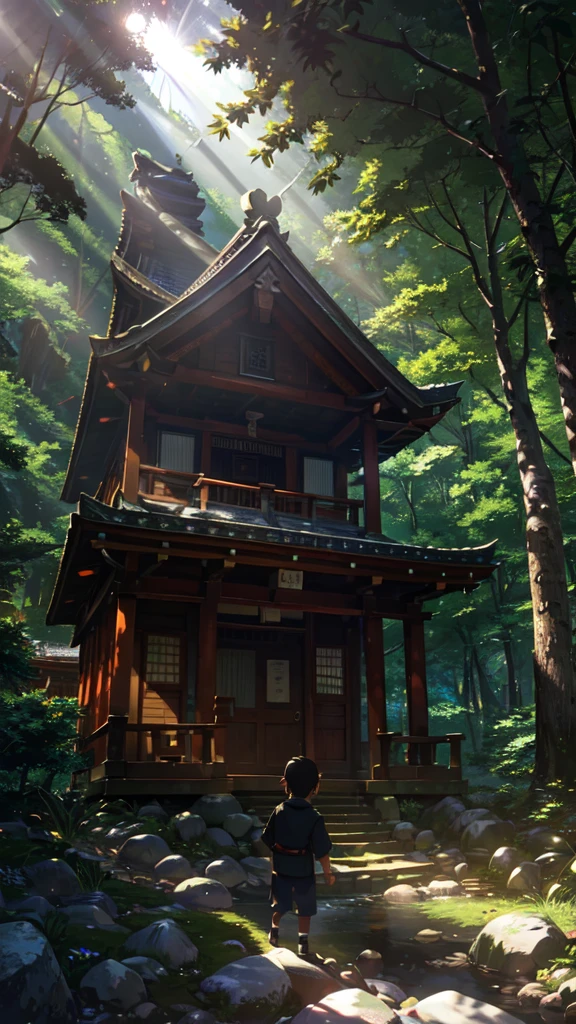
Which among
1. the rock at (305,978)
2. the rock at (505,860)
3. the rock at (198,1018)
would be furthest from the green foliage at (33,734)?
the rock at (198,1018)

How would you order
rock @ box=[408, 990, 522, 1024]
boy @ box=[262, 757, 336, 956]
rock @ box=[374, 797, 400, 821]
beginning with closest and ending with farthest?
rock @ box=[408, 990, 522, 1024] < boy @ box=[262, 757, 336, 956] < rock @ box=[374, 797, 400, 821]

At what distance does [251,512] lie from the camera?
49.8 feet

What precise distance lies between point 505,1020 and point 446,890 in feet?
15.9

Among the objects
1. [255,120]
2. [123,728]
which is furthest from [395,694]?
[255,120]

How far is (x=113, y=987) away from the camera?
4.87m

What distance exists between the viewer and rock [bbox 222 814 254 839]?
36.7 ft

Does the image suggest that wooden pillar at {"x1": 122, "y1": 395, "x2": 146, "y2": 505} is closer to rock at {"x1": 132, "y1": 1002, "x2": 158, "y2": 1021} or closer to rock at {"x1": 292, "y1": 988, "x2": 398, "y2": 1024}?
rock at {"x1": 132, "y1": 1002, "x2": 158, "y2": 1021}

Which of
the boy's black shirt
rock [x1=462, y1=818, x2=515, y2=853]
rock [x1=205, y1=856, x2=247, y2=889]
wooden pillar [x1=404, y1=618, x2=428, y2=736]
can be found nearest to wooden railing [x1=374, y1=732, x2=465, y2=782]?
wooden pillar [x1=404, y1=618, x2=428, y2=736]

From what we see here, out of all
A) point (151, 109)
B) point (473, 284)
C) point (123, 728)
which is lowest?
point (123, 728)

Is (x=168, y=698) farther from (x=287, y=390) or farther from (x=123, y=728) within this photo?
(x=287, y=390)

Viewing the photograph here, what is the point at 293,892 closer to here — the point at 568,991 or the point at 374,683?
the point at 568,991

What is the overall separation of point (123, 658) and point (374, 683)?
4.76 meters

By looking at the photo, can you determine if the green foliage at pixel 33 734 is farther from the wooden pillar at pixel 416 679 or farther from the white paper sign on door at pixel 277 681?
the wooden pillar at pixel 416 679

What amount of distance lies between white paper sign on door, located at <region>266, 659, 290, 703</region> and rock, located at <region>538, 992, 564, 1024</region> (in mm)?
10644
